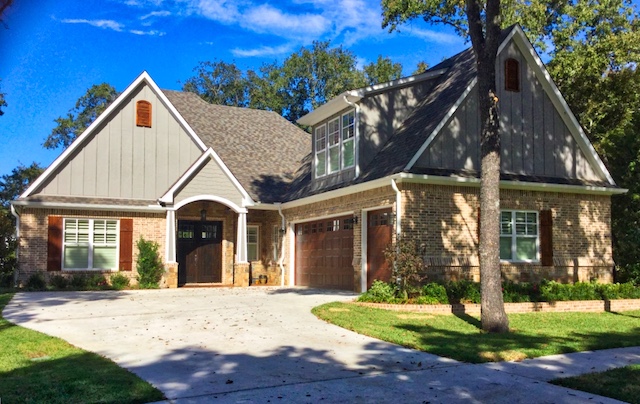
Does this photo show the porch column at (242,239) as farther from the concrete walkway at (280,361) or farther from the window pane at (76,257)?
the concrete walkway at (280,361)

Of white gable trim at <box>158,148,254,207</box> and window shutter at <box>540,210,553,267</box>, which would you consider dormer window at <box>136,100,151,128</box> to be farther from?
window shutter at <box>540,210,553,267</box>

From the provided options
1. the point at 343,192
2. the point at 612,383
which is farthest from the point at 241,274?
the point at 612,383

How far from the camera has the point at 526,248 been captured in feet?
58.8

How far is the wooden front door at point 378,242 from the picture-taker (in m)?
17.1

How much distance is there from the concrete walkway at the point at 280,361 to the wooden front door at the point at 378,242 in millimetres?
3904

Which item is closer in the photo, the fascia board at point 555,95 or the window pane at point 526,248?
the window pane at point 526,248

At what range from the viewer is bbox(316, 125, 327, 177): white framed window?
20875 millimetres

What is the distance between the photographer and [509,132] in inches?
711

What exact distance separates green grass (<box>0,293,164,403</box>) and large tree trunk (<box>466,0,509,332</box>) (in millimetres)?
6792

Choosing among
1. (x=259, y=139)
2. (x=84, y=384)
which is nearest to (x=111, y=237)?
(x=259, y=139)

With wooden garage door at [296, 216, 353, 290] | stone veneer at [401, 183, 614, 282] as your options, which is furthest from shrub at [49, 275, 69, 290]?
stone veneer at [401, 183, 614, 282]

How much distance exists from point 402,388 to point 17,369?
15.8 ft

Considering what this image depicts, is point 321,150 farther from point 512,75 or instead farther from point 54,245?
point 54,245

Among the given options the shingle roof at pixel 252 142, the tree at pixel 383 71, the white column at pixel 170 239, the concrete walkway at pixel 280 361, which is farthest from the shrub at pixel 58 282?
the tree at pixel 383 71
